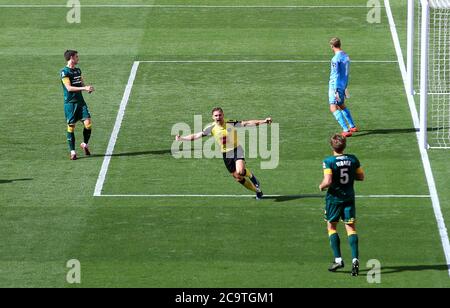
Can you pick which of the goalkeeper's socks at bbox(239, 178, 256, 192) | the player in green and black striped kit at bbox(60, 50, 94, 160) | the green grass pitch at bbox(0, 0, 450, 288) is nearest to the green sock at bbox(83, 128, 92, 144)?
the player in green and black striped kit at bbox(60, 50, 94, 160)

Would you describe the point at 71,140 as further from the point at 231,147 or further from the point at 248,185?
the point at 248,185

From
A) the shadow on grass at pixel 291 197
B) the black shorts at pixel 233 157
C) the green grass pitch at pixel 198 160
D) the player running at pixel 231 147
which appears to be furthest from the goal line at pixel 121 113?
the shadow on grass at pixel 291 197

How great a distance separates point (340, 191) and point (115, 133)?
8692 millimetres

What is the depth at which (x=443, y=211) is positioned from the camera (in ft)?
70.8

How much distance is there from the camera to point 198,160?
80.8ft

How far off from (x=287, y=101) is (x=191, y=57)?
3998 mm

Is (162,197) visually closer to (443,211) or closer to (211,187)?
(211,187)

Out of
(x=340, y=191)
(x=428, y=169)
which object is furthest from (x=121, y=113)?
(x=340, y=191)

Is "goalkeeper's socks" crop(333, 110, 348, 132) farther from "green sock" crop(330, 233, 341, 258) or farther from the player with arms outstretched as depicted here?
"green sock" crop(330, 233, 341, 258)

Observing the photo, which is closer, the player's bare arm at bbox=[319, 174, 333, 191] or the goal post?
the player's bare arm at bbox=[319, 174, 333, 191]

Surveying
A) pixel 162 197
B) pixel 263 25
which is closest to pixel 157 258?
pixel 162 197

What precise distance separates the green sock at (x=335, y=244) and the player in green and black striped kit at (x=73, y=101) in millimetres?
7427

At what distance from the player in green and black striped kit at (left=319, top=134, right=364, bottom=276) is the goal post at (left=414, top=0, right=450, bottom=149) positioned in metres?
6.68

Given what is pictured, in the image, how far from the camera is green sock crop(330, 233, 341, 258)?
61.5 ft
